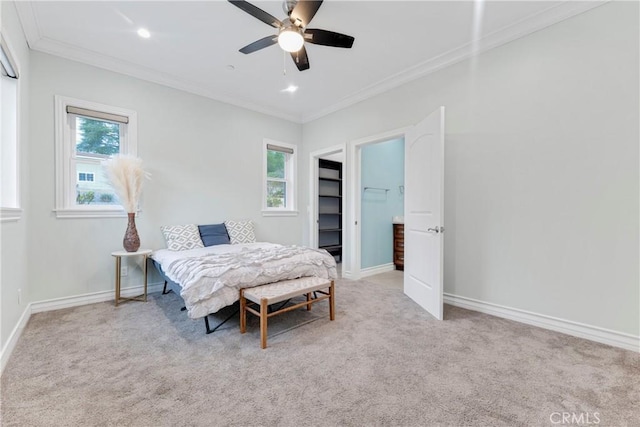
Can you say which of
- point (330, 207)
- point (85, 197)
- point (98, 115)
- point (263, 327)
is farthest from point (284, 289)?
point (330, 207)

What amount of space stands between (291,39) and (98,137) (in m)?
2.74

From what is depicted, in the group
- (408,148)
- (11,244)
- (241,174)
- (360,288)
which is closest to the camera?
(11,244)

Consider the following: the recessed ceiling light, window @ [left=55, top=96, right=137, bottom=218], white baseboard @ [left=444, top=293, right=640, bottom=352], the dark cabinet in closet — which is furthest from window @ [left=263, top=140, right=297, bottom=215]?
white baseboard @ [left=444, top=293, right=640, bottom=352]

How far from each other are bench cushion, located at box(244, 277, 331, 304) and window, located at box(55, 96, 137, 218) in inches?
86.8

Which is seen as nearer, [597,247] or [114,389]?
[114,389]

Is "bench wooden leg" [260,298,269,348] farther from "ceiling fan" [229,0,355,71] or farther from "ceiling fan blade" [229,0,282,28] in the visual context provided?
"ceiling fan blade" [229,0,282,28]

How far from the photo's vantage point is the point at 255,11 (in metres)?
2.09

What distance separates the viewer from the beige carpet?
57.3 inches

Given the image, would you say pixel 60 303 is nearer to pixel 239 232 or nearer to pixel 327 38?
pixel 239 232

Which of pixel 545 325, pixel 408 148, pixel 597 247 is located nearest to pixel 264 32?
pixel 408 148

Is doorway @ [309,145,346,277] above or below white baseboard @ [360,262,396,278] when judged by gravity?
above

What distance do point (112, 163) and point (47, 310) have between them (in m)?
1.68

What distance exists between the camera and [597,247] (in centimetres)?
227

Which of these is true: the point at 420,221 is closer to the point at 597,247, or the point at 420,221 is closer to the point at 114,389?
the point at 597,247
